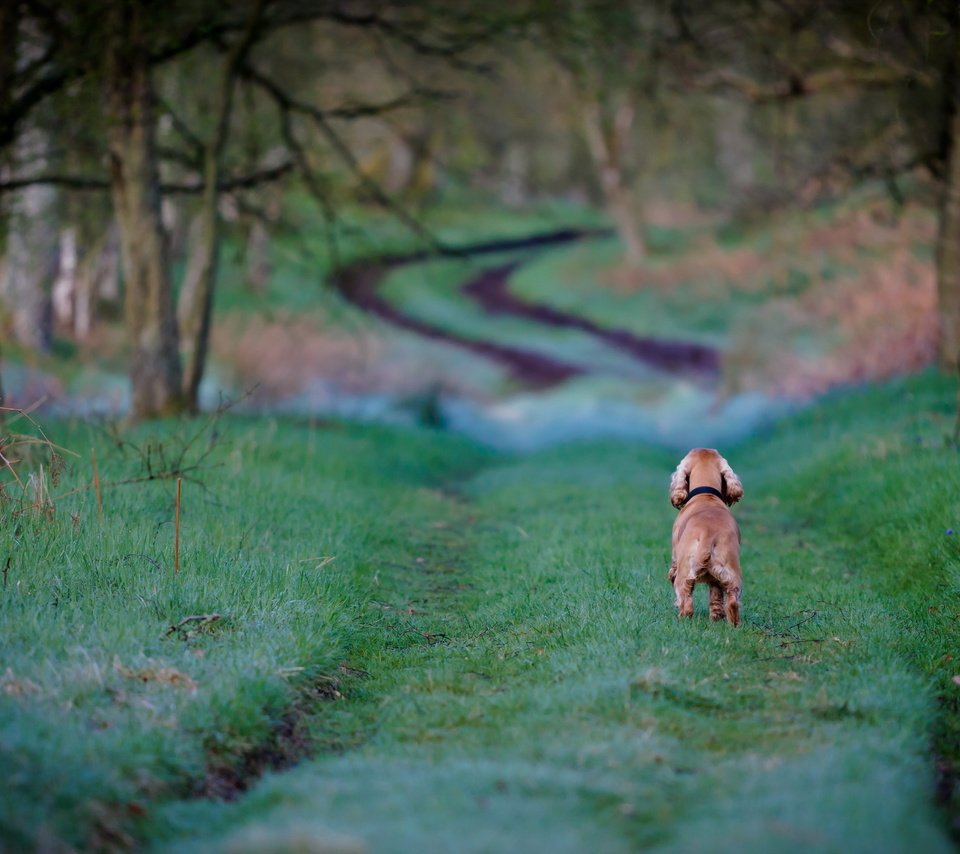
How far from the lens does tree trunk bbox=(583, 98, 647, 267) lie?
1475 inches

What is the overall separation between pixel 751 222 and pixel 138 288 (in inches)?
455

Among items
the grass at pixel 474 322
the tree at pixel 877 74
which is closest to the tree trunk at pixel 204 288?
the tree at pixel 877 74

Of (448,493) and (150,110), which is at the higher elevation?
(150,110)

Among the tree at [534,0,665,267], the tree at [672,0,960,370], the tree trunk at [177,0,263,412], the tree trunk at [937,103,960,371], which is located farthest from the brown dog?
the tree trunk at [937,103,960,371]

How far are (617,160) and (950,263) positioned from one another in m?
23.6

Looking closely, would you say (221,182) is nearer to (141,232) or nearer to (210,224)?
(210,224)

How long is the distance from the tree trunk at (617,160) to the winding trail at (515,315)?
4505mm

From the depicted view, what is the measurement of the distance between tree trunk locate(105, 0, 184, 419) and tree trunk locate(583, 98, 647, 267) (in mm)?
23476

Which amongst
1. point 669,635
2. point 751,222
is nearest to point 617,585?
point 669,635

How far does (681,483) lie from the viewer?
6957 mm

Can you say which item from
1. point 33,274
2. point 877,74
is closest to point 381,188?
point 33,274

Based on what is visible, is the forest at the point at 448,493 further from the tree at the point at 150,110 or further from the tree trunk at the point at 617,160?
the tree trunk at the point at 617,160

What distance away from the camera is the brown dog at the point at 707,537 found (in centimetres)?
619

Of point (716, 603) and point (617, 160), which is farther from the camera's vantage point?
point (617, 160)
